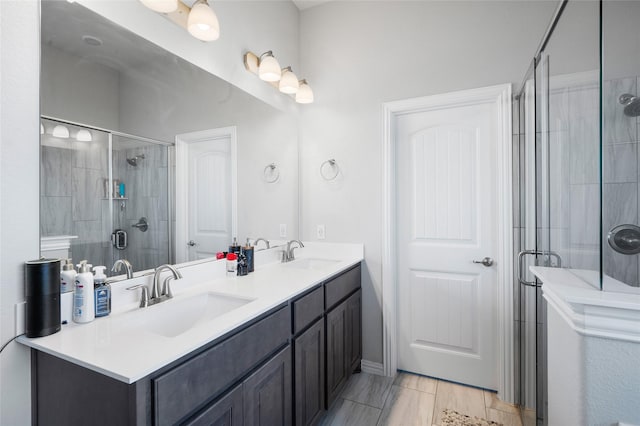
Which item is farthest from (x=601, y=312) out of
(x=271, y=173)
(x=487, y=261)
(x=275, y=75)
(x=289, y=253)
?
(x=275, y=75)

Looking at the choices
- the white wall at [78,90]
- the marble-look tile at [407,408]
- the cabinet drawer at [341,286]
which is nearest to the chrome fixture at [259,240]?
the cabinet drawer at [341,286]

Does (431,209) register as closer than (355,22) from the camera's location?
Yes

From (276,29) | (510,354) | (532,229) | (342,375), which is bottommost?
(342,375)

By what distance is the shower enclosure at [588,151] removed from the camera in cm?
97

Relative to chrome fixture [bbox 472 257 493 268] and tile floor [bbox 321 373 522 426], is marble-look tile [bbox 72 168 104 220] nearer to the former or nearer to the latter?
tile floor [bbox 321 373 522 426]

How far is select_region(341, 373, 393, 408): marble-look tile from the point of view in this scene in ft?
6.75

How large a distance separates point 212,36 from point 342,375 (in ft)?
7.05

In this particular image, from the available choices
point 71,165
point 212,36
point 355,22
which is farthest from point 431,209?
point 71,165

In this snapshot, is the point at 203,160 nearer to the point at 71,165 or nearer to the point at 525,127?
the point at 71,165

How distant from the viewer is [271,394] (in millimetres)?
1289

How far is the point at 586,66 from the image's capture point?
1072 millimetres

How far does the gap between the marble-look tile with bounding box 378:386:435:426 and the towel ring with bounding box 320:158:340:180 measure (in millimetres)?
1622

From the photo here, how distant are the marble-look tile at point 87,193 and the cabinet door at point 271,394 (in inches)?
34.3

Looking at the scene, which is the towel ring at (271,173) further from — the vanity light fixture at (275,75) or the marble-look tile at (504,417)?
the marble-look tile at (504,417)
